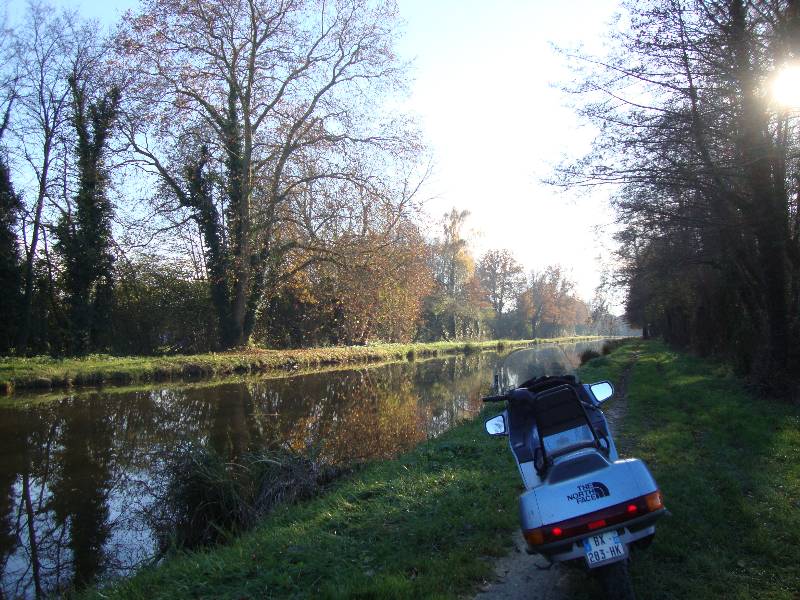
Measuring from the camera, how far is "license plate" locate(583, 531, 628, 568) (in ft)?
10.0

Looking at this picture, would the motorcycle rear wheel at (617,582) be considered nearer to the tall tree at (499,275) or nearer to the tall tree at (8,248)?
the tall tree at (8,248)

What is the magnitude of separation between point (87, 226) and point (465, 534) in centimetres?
2433

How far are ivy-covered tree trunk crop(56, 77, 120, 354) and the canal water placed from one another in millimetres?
8575

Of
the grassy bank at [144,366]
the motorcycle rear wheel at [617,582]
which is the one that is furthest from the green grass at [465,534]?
the grassy bank at [144,366]

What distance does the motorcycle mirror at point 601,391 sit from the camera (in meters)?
4.12

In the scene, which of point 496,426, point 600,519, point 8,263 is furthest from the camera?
point 8,263

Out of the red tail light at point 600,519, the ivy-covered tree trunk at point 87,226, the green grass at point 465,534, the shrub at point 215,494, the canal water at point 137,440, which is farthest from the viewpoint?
the ivy-covered tree trunk at point 87,226

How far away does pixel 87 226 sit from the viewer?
2403cm

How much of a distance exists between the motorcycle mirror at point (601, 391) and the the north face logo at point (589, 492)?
3.72 feet

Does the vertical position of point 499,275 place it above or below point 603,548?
above

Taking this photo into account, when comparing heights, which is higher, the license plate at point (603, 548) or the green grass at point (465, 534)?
the license plate at point (603, 548)

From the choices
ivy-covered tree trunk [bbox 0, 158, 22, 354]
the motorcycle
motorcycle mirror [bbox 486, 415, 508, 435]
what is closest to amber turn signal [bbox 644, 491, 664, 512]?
the motorcycle

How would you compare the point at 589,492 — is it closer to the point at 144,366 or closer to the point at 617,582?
the point at 617,582

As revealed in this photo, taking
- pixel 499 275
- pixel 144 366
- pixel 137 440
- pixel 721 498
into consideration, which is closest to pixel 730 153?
pixel 721 498
